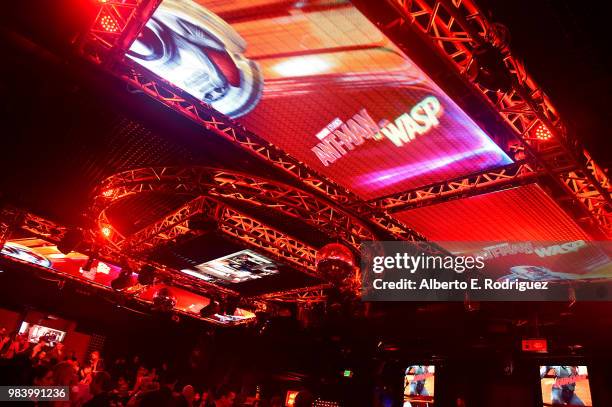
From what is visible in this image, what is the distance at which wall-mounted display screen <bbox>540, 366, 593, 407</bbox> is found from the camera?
8453 millimetres

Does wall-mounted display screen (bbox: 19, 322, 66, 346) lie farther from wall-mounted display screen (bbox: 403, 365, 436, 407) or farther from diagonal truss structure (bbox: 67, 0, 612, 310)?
wall-mounted display screen (bbox: 403, 365, 436, 407)

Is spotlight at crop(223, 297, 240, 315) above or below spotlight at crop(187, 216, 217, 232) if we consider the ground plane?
below

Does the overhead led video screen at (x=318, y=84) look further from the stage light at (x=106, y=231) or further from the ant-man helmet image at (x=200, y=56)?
the stage light at (x=106, y=231)

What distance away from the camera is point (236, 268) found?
11133 millimetres

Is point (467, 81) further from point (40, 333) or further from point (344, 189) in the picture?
point (40, 333)

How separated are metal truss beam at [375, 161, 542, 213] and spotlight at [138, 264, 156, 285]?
21.4 feet

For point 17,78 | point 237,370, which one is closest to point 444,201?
point 17,78

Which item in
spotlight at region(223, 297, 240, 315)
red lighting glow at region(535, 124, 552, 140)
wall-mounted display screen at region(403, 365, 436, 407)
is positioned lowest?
wall-mounted display screen at region(403, 365, 436, 407)

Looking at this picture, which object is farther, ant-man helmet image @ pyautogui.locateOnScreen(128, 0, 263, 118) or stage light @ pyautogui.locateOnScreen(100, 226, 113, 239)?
stage light @ pyautogui.locateOnScreen(100, 226, 113, 239)

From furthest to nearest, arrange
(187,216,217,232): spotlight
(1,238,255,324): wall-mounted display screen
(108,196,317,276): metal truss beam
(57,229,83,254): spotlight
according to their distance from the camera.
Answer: (1,238,255,324): wall-mounted display screen < (57,229,83,254): spotlight < (108,196,317,276): metal truss beam < (187,216,217,232): spotlight

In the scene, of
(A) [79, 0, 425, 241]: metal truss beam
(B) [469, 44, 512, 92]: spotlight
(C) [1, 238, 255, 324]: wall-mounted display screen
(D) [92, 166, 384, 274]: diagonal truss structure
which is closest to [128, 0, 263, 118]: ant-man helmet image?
(A) [79, 0, 425, 241]: metal truss beam

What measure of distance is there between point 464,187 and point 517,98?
167 cm

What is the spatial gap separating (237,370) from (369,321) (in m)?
7.60

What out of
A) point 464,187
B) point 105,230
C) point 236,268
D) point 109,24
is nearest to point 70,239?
point 105,230
